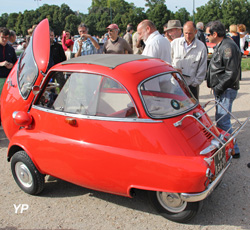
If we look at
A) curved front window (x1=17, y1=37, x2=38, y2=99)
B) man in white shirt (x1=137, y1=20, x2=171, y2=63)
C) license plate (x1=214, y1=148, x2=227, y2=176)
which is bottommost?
license plate (x1=214, y1=148, x2=227, y2=176)

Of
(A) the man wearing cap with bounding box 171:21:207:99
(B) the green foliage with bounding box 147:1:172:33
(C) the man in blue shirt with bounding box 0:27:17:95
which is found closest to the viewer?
(A) the man wearing cap with bounding box 171:21:207:99

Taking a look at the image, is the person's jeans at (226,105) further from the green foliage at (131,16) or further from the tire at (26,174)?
the green foliage at (131,16)

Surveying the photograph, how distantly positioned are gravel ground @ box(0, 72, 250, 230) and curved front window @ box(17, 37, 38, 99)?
4.35 ft

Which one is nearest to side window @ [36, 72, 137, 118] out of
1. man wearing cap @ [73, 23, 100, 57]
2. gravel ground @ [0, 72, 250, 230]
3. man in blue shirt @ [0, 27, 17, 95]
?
gravel ground @ [0, 72, 250, 230]

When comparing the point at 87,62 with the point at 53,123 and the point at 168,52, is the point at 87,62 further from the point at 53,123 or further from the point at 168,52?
the point at 168,52

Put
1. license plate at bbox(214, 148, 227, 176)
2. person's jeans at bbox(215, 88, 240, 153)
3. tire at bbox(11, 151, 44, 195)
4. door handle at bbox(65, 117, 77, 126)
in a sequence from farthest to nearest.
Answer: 1. person's jeans at bbox(215, 88, 240, 153)
2. tire at bbox(11, 151, 44, 195)
3. door handle at bbox(65, 117, 77, 126)
4. license plate at bbox(214, 148, 227, 176)

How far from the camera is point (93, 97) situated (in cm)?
→ 316

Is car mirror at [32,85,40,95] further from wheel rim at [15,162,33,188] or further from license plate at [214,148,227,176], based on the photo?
license plate at [214,148,227,176]

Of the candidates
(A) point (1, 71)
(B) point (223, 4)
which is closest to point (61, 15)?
(B) point (223, 4)

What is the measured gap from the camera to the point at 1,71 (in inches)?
230

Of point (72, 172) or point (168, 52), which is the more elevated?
point (168, 52)

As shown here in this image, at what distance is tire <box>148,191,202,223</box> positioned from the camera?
2.89 meters

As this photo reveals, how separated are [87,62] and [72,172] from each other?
128 cm

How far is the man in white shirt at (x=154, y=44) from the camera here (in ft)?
15.7
